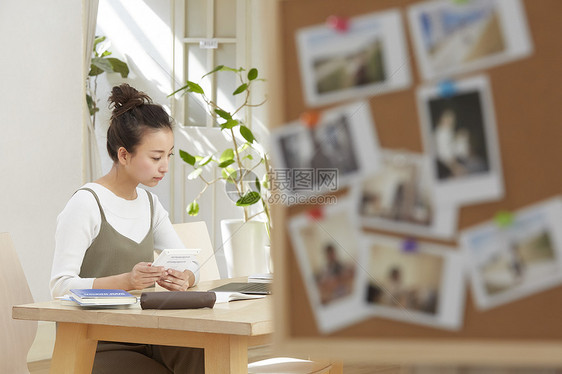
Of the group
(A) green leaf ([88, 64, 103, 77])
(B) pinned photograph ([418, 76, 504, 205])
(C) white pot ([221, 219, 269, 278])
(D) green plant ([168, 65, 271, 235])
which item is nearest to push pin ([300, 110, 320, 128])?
(B) pinned photograph ([418, 76, 504, 205])

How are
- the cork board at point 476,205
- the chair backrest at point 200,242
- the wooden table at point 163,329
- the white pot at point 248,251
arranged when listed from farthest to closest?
the white pot at point 248,251 → the chair backrest at point 200,242 → the wooden table at point 163,329 → the cork board at point 476,205

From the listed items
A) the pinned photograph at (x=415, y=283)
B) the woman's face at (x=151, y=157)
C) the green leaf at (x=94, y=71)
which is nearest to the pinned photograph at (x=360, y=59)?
the pinned photograph at (x=415, y=283)

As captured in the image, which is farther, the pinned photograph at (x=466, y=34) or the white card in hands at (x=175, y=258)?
the white card in hands at (x=175, y=258)

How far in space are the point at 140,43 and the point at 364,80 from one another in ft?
15.2

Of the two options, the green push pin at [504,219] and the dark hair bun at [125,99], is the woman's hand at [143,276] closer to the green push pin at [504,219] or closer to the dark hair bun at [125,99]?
the dark hair bun at [125,99]

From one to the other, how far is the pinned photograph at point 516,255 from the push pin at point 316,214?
0.41 ft

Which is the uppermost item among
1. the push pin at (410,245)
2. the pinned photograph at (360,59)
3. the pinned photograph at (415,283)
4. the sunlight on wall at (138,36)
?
the sunlight on wall at (138,36)

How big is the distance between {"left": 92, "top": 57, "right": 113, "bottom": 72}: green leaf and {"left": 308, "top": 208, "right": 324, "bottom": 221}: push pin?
4.17m

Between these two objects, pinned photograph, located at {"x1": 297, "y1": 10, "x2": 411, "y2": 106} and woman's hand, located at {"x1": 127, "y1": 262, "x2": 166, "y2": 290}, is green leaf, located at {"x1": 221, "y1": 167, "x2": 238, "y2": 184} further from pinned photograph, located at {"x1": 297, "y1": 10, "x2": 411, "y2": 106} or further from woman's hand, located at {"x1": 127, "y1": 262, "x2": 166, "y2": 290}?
pinned photograph, located at {"x1": 297, "y1": 10, "x2": 411, "y2": 106}

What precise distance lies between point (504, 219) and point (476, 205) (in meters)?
0.03

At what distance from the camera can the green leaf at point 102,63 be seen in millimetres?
4641

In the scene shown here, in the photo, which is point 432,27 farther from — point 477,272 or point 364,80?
point 477,272

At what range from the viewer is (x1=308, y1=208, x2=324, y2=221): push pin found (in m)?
0.68

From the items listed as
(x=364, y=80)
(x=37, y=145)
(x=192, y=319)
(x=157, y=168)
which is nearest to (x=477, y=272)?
(x=364, y=80)
